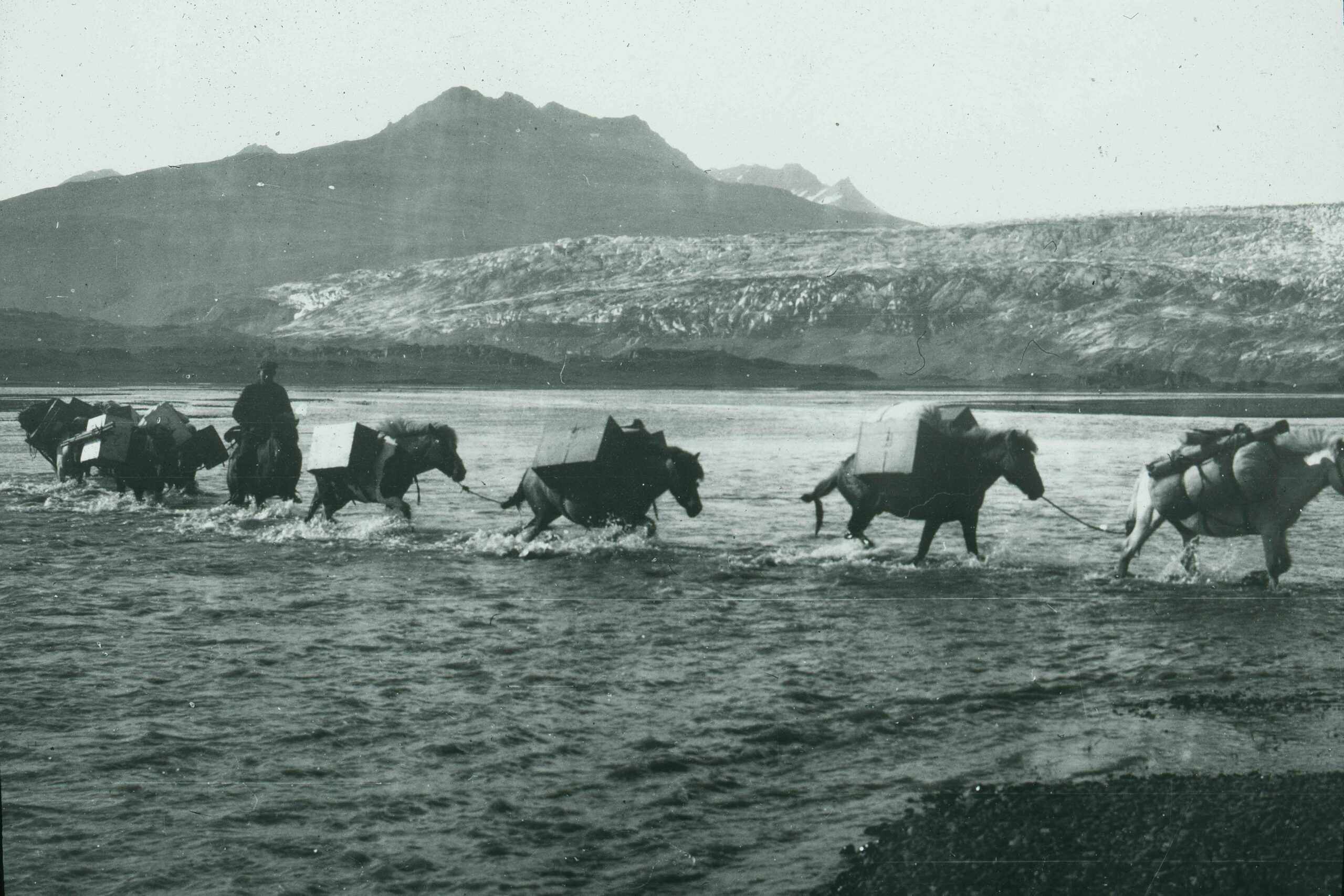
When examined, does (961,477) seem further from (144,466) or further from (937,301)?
(937,301)

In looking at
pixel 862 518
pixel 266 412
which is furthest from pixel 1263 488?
pixel 266 412

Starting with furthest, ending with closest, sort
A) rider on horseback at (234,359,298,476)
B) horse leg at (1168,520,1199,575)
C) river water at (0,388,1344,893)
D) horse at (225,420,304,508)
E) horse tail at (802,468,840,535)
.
A: horse at (225,420,304,508) → rider on horseback at (234,359,298,476) → horse tail at (802,468,840,535) → horse leg at (1168,520,1199,575) → river water at (0,388,1344,893)

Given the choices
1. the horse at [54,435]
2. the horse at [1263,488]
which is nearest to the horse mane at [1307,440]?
the horse at [1263,488]

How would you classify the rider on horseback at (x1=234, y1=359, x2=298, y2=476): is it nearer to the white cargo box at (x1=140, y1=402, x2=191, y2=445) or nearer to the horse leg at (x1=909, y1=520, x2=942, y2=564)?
the white cargo box at (x1=140, y1=402, x2=191, y2=445)

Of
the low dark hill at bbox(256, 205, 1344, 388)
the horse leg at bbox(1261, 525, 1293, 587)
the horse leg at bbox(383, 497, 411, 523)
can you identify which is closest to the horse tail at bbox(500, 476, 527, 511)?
the horse leg at bbox(383, 497, 411, 523)

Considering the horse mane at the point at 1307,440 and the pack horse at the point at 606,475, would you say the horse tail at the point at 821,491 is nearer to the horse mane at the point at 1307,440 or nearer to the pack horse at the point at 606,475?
the pack horse at the point at 606,475

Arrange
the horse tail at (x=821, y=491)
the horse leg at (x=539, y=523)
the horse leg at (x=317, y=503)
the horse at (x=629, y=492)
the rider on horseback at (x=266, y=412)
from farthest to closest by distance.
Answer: the rider on horseback at (x=266, y=412)
the horse leg at (x=317, y=503)
the horse leg at (x=539, y=523)
the horse at (x=629, y=492)
the horse tail at (x=821, y=491)
